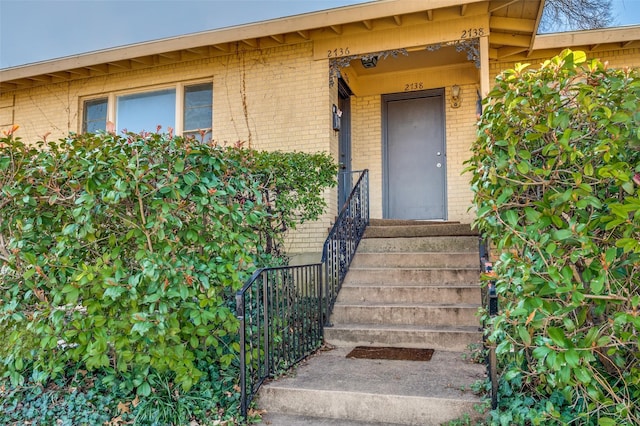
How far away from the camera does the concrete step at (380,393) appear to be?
3.01 metres

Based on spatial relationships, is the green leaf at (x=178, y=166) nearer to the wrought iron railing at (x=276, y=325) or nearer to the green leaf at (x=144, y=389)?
the wrought iron railing at (x=276, y=325)

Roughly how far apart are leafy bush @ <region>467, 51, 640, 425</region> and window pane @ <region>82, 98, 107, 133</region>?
766 centimetres

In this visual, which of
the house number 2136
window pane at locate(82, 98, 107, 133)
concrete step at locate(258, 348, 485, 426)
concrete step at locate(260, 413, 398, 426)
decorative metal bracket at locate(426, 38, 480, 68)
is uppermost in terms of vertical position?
the house number 2136

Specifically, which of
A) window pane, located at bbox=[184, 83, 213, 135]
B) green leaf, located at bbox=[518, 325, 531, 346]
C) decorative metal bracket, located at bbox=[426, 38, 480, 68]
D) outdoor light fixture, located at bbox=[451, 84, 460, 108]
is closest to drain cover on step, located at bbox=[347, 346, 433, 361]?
green leaf, located at bbox=[518, 325, 531, 346]

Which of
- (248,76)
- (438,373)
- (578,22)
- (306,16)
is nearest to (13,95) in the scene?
(248,76)

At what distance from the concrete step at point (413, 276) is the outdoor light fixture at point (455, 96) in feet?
11.6

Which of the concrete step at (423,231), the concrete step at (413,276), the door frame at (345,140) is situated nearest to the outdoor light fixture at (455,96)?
the door frame at (345,140)

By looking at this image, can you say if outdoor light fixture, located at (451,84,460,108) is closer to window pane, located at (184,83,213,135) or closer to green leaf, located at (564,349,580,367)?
window pane, located at (184,83,213,135)

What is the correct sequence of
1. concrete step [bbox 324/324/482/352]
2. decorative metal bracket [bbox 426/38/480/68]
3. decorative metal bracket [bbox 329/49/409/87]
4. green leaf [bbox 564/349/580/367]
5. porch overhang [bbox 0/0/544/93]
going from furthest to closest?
decorative metal bracket [bbox 329/49/409/87], decorative metal bracket [bbox 426/38/480/68], porch overhang [bbox 0/0/544/93], concrete step [bbox 324/324/482/352], green leaf [bbox 564/349/580/367]

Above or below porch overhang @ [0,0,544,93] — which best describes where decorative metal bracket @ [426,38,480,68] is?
below

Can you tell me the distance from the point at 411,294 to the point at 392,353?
3.01 feet

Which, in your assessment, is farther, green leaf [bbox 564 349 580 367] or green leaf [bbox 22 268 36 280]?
green leaf [bbox 22 268 36 280]

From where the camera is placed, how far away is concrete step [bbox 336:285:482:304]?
15.6ft

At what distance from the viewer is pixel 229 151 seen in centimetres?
361
